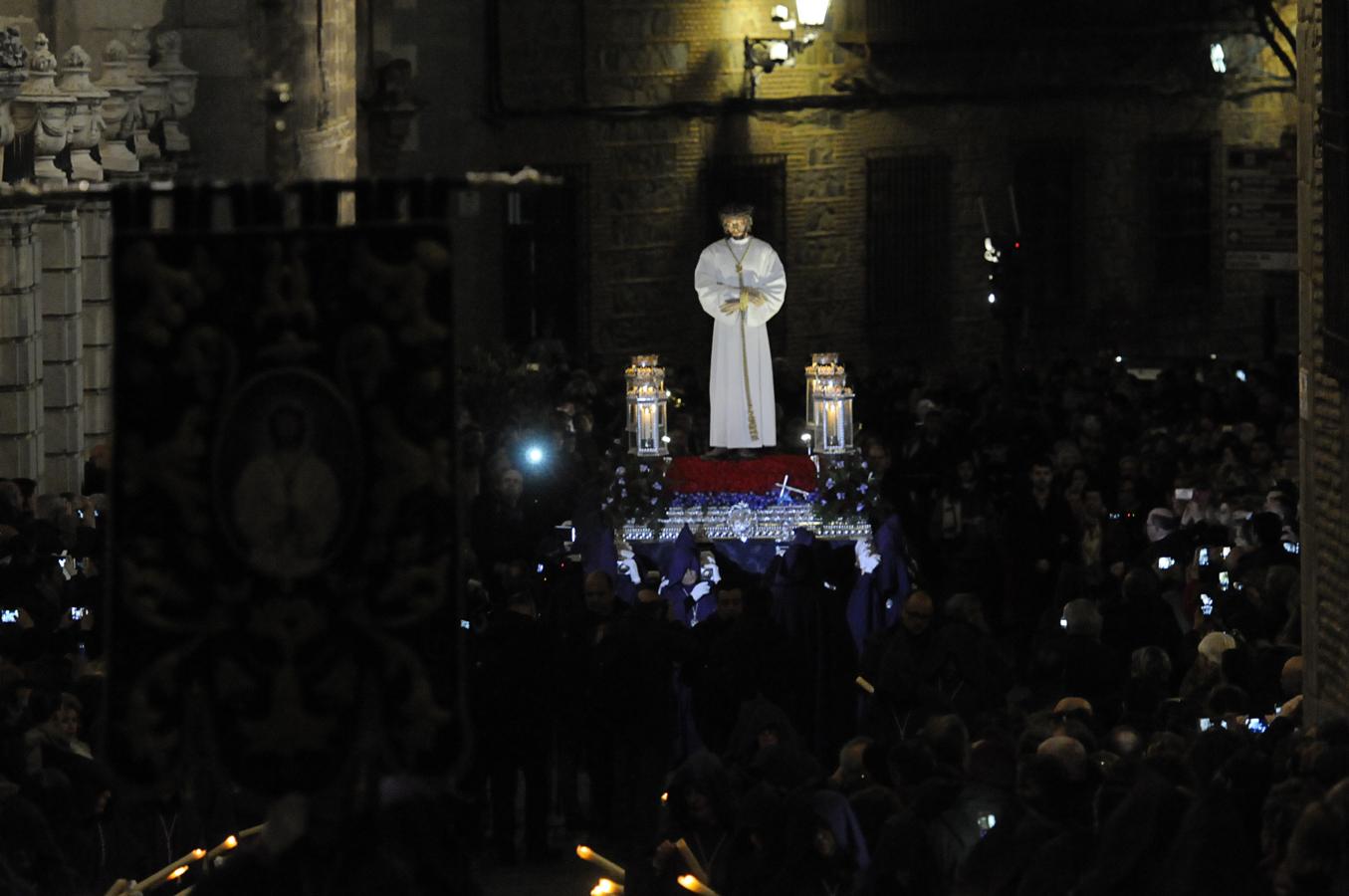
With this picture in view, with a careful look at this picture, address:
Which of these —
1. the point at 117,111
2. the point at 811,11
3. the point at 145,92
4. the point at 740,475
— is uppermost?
the point at 811,11

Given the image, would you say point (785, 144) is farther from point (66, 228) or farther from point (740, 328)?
point (66, 228)

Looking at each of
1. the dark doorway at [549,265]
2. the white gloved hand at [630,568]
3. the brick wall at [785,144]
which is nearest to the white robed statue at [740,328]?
the white gloved hand at [630,568]

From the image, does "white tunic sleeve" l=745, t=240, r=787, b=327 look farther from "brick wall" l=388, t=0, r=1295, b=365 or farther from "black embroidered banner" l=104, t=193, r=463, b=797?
"black embroidered banner" l=104, t=193, r=463, b=797

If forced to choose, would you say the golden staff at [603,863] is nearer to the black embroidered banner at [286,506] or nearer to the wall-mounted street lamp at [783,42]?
the black embroidered banner at [286,506]

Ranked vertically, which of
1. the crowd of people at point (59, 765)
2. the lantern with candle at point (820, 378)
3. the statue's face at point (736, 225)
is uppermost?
the statue's face at point (736, 225)

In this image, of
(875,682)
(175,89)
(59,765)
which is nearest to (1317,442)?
(875,682)

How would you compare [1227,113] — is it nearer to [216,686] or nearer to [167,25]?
[167,25]

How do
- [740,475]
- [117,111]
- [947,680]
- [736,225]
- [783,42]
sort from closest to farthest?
[947,680] < [740,475] < [117,111] < [736,225] < [783,42]

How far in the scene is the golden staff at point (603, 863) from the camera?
12.5m

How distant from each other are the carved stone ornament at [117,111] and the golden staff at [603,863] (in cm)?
977

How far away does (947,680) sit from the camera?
15938 mm

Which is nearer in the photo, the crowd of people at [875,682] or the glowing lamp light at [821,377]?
the crowd of people at [875,682]

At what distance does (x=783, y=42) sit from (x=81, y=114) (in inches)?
462

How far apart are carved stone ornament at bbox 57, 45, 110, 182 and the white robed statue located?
14.1ft
